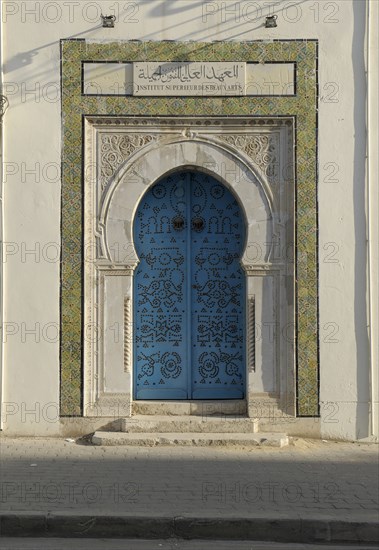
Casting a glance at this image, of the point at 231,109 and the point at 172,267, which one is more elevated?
the point at 231,109

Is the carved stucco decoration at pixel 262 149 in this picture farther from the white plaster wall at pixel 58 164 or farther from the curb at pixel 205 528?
the curb at pixel 205 528

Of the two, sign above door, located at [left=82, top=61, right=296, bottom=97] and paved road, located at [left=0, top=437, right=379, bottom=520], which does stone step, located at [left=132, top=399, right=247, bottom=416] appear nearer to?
paved road, located at [left=0, top=437, right=379, bottom=520]

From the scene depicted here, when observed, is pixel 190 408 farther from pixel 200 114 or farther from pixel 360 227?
pixel 200 114

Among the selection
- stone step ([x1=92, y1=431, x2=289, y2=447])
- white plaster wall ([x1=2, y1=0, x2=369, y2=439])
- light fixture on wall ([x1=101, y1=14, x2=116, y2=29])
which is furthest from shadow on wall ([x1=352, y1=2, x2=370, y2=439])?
light fixture on wall ([x1=101, y1=14, x2=116, y2=29])

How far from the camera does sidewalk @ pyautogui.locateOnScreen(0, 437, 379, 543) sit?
18.9 feet

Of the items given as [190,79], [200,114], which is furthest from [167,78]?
[200,114]

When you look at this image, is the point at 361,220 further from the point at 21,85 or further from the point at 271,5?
the point at 21,85

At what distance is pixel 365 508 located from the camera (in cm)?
614

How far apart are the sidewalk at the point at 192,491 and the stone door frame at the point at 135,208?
A: 839 millimetres

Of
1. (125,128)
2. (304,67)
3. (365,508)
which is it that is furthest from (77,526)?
(304,67)

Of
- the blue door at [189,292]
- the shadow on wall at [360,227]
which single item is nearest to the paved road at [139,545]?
the shadow on wall at [360,227]

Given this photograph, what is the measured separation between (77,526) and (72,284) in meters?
3.56

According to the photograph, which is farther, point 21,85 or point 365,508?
point 21,85

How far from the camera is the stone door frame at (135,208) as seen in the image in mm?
8922
